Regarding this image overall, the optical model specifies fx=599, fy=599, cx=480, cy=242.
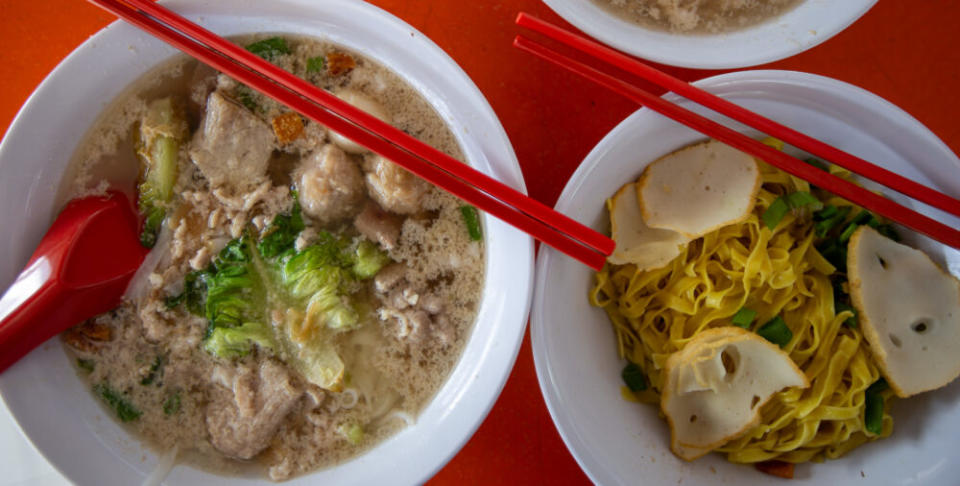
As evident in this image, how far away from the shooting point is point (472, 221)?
118 cm

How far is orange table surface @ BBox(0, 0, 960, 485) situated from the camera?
128 centimetres

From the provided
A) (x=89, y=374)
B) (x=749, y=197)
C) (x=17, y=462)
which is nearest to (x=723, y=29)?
(x=749, y=197)

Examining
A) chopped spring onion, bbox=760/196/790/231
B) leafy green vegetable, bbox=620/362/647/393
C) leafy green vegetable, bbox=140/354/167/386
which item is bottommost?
leafy green vegetable, bbox=620/362/647/393

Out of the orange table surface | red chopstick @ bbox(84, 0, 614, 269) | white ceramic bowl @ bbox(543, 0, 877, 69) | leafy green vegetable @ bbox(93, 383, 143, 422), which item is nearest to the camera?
red chopstick @ bbox(84, 0, 614, 269)

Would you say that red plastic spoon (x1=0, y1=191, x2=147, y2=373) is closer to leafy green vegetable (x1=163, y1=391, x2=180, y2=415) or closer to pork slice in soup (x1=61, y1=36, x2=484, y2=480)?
pork slice in soup (x1=61, y1=36, x2=484, y2=480)

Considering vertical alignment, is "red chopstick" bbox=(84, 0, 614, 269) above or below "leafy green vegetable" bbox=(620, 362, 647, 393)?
above

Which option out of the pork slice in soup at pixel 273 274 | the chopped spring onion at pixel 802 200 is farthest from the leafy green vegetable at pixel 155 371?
the chopped spring onion at pixel 802 200

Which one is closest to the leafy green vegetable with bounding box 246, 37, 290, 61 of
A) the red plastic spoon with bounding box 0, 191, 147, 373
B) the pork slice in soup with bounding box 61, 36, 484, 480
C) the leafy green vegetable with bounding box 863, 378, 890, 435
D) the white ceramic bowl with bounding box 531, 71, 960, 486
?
the pork slice in soup with bounding box 61, 36, 484, 480

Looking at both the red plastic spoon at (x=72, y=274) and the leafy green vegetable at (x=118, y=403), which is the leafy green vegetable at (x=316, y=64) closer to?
the red plastic spoon at (x=72, y=274)

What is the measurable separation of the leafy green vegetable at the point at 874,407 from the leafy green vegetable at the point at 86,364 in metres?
1.52

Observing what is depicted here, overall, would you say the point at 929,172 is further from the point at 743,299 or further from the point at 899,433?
the point at 899,433

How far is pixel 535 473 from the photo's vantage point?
1304 millimetres

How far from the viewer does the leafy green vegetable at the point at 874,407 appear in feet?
3.82

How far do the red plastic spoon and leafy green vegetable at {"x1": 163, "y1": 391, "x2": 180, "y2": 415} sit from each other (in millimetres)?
212
